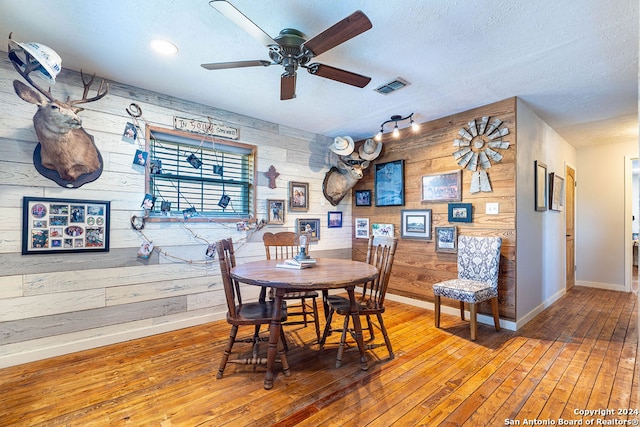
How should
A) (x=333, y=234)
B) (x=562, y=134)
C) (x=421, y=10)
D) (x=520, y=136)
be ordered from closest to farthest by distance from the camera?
(x=421, y=10)
(x=520, y=136)
(x=562, y=134)
(x=333, y=234)

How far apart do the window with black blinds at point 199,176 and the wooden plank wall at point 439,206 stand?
1.95 metres

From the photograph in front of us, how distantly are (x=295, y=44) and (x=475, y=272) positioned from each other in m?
2.80

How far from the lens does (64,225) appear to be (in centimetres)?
247

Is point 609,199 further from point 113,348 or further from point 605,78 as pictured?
point 113,348

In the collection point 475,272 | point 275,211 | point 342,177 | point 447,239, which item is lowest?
point 475,272

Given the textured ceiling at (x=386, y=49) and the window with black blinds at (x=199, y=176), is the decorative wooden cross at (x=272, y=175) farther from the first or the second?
the textured ceiling at (x=386, y=49)

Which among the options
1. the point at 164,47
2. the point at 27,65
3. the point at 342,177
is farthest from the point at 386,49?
the point at 27,65

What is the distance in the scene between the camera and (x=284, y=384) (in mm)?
2027

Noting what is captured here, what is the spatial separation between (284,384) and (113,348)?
66.2 inches

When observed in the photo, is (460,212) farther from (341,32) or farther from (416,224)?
(341,32)

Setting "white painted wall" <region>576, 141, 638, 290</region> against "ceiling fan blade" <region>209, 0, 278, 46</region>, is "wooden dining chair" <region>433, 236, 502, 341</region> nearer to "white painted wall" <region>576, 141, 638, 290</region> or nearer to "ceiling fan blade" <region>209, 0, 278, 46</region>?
"ceiling fan blade" <region>209, 0, 278, 46</region>

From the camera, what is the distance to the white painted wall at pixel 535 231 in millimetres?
3086

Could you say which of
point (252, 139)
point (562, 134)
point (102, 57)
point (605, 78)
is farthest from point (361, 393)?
point (562, 134)

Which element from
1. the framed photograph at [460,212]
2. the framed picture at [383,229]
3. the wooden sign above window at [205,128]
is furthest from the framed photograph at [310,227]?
the framed photograph at [460,212]
